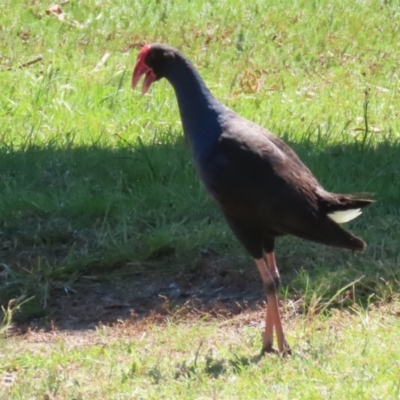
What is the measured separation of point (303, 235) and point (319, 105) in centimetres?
405

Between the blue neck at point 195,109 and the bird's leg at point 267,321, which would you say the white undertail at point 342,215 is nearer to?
the bird's leg at point 267,321

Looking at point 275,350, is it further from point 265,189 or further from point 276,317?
point 265,189

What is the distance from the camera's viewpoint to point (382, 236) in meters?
5.56

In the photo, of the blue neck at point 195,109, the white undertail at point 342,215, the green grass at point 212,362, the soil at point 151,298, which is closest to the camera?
the green grass at point 212,362

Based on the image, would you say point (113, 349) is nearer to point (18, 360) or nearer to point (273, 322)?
point (18, 360)

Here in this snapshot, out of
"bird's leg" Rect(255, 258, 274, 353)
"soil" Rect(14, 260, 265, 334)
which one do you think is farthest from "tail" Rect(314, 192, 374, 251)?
"soil" Rect(14, 260, 265, 334)

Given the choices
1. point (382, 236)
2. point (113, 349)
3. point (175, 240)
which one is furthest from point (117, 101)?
point (113, 349)

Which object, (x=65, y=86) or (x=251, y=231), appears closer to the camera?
(x=251, y=231)

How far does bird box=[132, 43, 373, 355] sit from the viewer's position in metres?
4.21

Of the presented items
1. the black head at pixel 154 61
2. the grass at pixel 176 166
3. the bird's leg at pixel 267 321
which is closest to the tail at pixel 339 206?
the bird's leg at pixel 267 321

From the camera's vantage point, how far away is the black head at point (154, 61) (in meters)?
4.71

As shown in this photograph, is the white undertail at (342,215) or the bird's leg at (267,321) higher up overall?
the white undertail at (342,215)

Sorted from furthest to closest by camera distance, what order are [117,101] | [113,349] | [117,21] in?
[117,21] < [117,101] < [113,349]

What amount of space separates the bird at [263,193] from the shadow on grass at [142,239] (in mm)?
646
